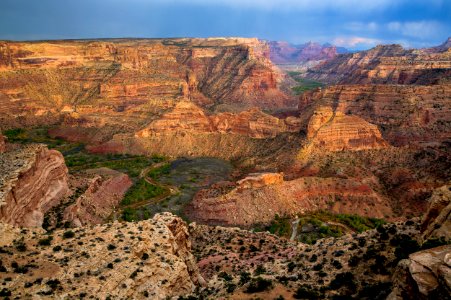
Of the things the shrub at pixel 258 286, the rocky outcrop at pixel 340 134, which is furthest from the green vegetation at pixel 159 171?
the shrub at pixel 258 286

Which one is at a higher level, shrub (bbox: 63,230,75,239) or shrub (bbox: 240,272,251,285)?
shrub (bbox: 63,230,75,239)

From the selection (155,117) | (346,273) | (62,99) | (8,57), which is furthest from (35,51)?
(346,273)

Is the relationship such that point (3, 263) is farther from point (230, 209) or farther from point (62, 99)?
point (62, 99)

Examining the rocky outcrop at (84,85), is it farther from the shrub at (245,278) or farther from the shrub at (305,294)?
the shrub at (305,294)

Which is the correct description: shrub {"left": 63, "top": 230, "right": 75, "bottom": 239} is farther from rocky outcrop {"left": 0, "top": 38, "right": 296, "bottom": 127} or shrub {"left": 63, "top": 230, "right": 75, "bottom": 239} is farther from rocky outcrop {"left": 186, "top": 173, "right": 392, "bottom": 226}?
rocky outcrop {"left": 0, "top": 38, "right": 296, "bottom": 127}

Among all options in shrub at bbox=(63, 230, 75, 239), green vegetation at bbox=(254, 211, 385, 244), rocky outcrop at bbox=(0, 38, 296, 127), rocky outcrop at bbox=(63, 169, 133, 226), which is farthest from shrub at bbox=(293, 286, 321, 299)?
rocky outcrop at bbox=(0, 38, 296, 127)
